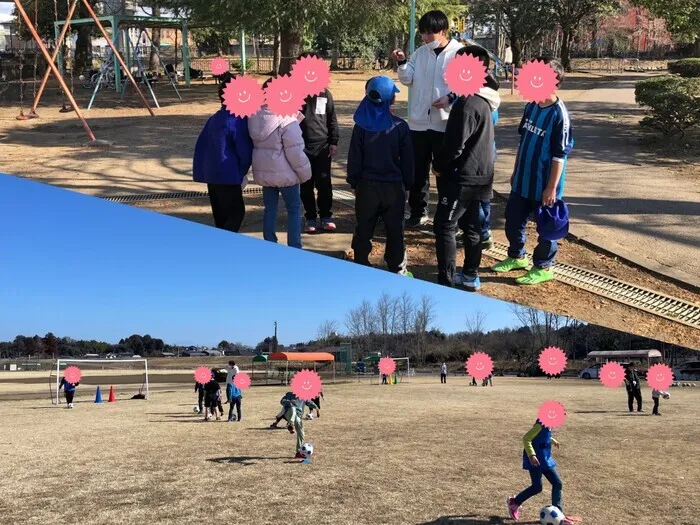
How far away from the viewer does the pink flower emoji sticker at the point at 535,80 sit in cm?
240

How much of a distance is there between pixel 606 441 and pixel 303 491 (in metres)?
1.05

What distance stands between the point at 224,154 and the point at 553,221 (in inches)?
65.2

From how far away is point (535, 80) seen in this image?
8.00ft

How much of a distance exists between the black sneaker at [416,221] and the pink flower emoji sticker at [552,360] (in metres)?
2.47

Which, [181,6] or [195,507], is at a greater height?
[181,6]

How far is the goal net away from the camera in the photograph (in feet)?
6.25

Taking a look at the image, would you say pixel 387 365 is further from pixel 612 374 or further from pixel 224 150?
pixel 224 150

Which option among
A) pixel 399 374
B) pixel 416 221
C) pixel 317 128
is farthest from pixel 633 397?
pixel 317 128

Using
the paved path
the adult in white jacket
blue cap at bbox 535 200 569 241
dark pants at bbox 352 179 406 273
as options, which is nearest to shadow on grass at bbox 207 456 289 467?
dark pants at bbox 352 179 406 273

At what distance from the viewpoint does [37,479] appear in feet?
7.97

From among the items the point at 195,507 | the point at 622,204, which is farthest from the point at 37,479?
the point at 622,204

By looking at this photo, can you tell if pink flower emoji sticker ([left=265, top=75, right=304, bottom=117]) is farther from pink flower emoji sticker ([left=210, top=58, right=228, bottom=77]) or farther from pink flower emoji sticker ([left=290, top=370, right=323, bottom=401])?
pink flower emoji sticker ([left=290, top=370, right=323, bottom=401])

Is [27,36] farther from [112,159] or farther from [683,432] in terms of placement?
[683,432]

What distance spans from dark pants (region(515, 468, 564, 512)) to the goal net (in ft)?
1.52
